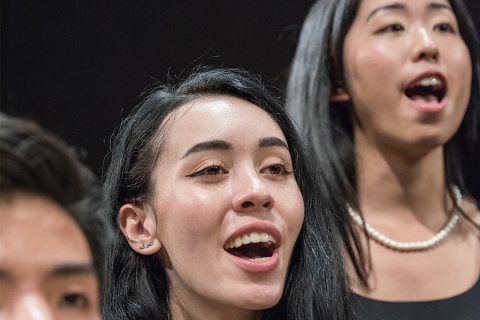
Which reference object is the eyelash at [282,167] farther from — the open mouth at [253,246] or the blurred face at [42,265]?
the blurred face at [42,265]

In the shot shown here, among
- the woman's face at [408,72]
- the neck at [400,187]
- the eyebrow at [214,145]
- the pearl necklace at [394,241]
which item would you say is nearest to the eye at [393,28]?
the woman's face at [408,72]

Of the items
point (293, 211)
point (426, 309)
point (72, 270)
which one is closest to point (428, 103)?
point (426, 309)

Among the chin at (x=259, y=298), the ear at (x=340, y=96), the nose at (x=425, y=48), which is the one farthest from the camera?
the ear at (x=340, y=96)

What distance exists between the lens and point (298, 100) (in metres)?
1.67

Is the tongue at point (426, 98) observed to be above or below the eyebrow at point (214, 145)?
below

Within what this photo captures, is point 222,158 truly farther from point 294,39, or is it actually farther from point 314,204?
point 294,39

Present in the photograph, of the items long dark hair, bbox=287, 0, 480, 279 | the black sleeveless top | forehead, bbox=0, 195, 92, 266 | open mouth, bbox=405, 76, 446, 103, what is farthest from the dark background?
the black sleeveless top

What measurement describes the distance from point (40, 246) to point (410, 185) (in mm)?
1035

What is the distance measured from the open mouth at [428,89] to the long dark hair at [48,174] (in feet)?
2.99

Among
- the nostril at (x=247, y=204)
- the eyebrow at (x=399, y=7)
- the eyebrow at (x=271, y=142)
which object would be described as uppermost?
the eyebrow at (x=399, y=7)

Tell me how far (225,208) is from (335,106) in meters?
0.66

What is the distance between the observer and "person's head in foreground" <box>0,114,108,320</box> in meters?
0.69

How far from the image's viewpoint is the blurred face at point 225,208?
106cm

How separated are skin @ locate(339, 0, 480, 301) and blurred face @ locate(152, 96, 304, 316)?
0.41 meters
